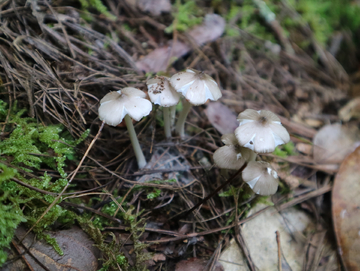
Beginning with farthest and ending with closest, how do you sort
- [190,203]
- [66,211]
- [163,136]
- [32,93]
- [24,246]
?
[163,136]
[190,203]
[32,93]
[66,211]
[24,246]

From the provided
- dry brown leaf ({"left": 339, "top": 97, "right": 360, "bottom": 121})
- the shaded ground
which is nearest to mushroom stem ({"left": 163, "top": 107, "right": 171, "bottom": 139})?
the shaded ground

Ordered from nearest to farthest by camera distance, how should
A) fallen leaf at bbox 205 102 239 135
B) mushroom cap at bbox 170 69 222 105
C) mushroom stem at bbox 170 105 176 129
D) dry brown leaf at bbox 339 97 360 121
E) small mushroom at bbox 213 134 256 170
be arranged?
mushroom cap at bbox 170 69 222 105
small mushroom at bbox 213 134 256 170
mushroom stem at bbox 170 105 176 129
fallen leaf at bbox 205 102 239 135
dry brown leaf at bbox 339 97 360 121

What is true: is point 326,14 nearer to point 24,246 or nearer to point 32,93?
point 32,93

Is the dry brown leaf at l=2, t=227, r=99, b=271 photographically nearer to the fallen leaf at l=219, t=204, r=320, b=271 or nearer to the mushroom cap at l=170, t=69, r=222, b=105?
the fallen leaf at l=219, t=204, r=320, b=271

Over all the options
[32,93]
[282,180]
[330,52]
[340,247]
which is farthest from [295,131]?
[32,93]

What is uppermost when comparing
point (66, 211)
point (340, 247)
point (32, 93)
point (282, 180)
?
point (32, 93)

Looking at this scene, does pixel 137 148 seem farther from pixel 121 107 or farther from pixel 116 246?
pixel 116 246
